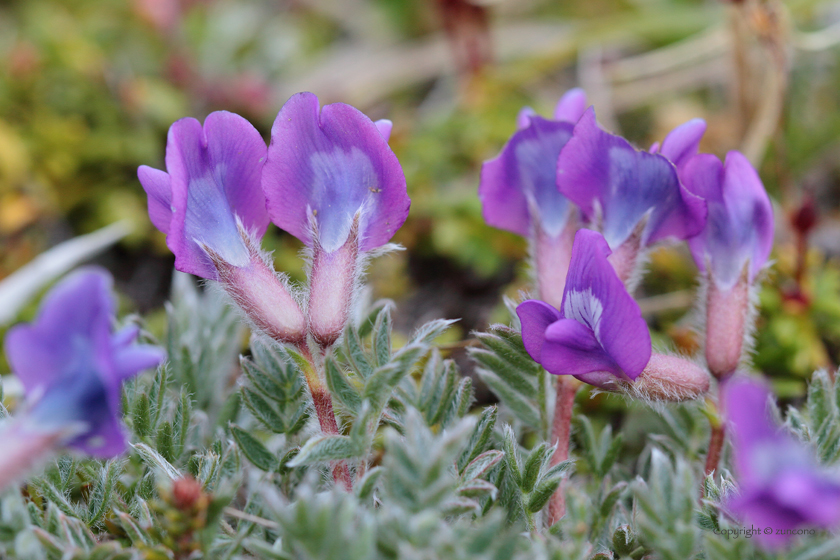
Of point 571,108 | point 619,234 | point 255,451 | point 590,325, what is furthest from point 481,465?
point 571,108

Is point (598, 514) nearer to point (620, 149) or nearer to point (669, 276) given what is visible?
point (620, 149)

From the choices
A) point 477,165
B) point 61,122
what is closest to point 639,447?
point 477,165

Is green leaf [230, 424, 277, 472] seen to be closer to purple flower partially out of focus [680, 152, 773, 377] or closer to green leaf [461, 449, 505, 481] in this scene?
green leaf [461, 449, 505, 481]

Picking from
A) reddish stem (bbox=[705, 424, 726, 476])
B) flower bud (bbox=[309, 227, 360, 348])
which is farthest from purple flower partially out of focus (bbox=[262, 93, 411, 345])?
reddish stem (bbox=[705, 424, 726, 476])

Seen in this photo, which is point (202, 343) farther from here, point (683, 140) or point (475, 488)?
point (683, 140)

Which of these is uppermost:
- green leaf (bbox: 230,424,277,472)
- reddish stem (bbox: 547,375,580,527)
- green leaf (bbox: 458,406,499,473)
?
green leaf (bbox: 230,424,277,472)

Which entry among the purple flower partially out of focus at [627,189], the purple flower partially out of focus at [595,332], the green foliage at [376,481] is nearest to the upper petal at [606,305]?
the purple flower partially out of focus at [595,332]

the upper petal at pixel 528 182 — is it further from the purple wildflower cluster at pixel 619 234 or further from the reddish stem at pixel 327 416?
the reddish stem at pixel 327 416
